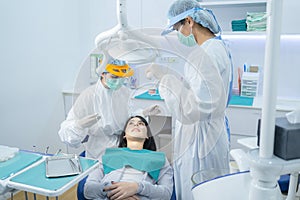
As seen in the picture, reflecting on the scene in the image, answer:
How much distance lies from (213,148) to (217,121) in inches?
6.6

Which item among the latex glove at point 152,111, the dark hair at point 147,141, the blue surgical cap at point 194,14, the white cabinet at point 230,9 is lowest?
the dark hair at point 147,141

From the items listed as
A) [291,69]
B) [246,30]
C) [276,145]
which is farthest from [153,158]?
[291,69]

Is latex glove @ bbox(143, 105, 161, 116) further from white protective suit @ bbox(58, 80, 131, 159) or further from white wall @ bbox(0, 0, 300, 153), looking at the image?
→ white wall @ bbox(0, 0, 300, 153)

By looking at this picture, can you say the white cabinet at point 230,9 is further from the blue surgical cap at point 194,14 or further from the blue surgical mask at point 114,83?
the blue surgical mask at point 114,83

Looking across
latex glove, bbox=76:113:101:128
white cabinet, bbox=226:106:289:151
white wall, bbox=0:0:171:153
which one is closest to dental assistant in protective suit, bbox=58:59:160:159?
latex glove, bbox=76:113:101:128

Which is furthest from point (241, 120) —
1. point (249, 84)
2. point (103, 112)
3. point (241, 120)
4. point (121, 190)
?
point (103, 112)

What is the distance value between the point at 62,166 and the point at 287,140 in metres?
1.24

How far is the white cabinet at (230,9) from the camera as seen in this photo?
9.24 feet

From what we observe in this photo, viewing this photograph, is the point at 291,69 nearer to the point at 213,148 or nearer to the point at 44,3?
the point at 213,148

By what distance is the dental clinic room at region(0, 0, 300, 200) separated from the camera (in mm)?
343

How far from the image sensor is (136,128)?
114 cm

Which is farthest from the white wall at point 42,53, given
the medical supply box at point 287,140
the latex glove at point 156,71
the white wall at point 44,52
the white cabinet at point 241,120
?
the medical supply box at point 287,140

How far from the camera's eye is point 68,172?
1345 millimetres

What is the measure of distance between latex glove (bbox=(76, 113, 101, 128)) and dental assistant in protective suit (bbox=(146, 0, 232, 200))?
25 cm
